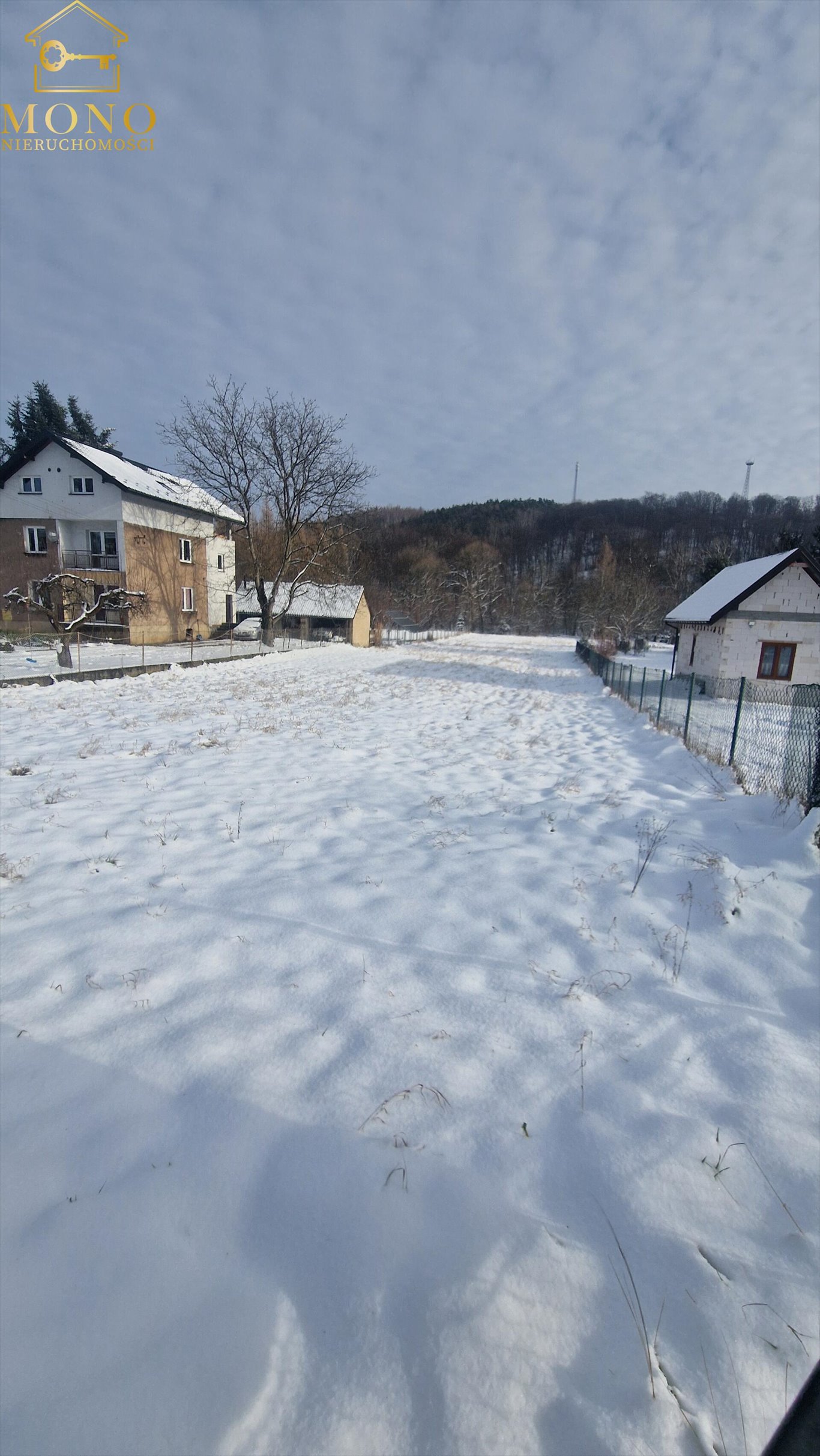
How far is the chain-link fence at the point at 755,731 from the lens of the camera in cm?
556

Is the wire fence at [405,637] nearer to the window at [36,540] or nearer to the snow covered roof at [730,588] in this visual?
the window at [36,540]

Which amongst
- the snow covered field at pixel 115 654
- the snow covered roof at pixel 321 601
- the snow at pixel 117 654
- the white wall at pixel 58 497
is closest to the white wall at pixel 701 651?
the snow at pixel 117 654

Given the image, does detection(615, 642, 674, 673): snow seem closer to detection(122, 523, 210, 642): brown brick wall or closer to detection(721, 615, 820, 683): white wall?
detection(721, 615, 820, 683): white wall

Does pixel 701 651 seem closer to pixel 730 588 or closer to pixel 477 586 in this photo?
pixel 730 588

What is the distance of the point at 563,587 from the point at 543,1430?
308 ft

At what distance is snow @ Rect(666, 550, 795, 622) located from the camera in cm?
2002

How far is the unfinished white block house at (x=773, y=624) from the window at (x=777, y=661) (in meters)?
0.02

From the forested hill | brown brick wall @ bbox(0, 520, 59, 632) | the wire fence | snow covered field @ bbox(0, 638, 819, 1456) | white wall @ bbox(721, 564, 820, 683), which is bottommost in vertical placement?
snow covered field @ bbox(0, 638, 819, 1456)

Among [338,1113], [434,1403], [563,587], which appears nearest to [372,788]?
[338,1113]

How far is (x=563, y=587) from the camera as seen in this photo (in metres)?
88.7

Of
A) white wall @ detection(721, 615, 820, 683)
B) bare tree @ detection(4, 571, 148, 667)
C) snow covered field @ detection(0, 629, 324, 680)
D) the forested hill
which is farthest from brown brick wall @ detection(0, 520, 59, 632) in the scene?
the forested hill

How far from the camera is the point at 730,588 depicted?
2247 cm

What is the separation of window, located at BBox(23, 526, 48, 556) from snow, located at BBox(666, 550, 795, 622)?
30586mm

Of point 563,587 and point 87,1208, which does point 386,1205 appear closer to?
point 87,1208
